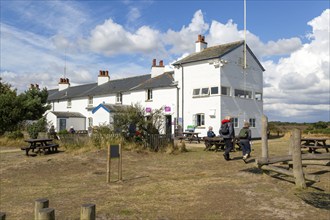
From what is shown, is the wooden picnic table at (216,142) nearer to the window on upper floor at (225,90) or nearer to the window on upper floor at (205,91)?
the window on upper floor at (225,90)

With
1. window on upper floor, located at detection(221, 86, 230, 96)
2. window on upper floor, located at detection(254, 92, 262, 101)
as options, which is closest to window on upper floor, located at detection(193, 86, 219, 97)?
window on upper floor, located at detection(221, 86, 230, 96)

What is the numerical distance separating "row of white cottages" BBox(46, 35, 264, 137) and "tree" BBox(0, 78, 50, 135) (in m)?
6.65

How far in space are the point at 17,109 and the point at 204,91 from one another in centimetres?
1713

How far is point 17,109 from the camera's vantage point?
32906 millimetres

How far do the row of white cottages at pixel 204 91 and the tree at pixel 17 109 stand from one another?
6650mm

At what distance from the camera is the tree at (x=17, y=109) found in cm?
3194

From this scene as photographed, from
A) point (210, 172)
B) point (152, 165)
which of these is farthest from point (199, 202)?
point (152, 165)

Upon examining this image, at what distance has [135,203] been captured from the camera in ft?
27.2

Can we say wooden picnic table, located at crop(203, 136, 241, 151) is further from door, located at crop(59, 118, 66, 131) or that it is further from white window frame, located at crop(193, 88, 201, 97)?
door, located at crop(59, 118, 66, 131)

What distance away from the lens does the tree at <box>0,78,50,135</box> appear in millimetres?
31938

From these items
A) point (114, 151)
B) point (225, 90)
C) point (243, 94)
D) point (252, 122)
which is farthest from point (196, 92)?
point (114, 151)

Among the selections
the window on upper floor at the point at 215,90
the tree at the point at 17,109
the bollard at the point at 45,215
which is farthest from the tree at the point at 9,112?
the bollard at the point at 45,215

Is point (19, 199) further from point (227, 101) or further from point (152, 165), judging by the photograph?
point (227, 101)

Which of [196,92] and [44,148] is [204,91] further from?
[44,148]
